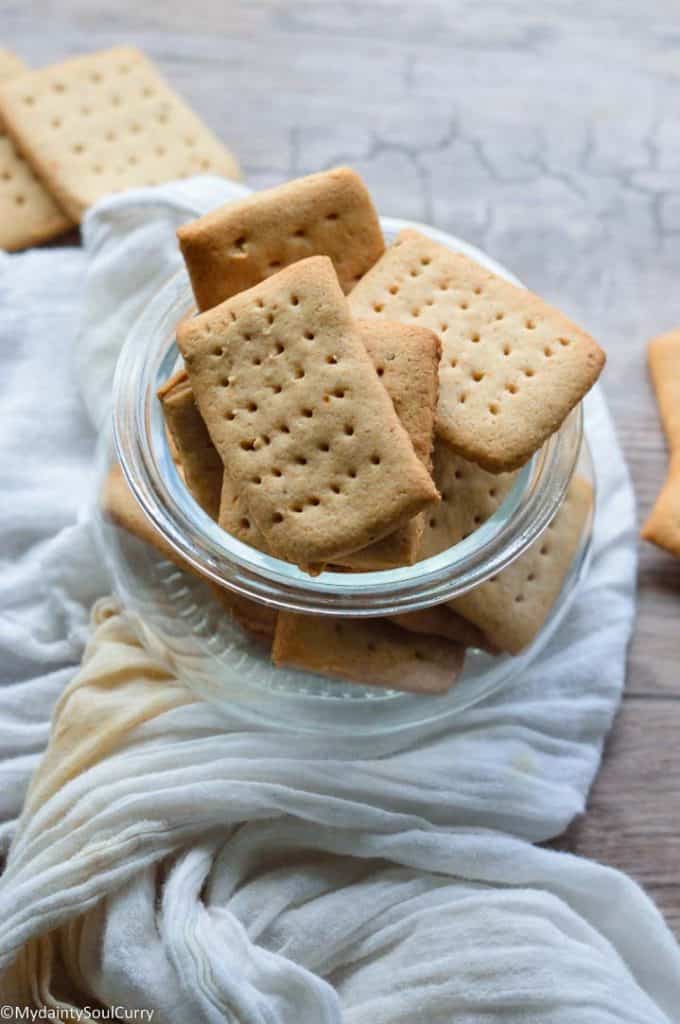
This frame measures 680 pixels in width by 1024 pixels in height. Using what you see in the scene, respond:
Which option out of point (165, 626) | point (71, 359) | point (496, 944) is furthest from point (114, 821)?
point (71, 359)

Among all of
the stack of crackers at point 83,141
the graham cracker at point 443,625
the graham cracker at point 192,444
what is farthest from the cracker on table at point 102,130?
the graham cracker at point 443,625

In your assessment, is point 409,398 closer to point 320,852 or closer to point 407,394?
point 407,394

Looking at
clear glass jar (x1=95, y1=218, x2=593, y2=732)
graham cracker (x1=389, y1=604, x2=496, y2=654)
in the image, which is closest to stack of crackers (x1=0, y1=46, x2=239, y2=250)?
clear glass jar (x1=95, y1=218, x2=593, y2=732)

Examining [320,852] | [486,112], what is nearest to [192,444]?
[320,852]

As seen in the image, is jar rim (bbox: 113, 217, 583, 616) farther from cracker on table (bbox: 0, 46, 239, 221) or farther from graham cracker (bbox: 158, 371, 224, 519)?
cracker on table (bbox: 0, 46, 239, 221)

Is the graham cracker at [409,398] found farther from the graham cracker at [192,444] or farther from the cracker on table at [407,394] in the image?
the graham cracker at [192,444]

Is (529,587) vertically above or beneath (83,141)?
beneath
